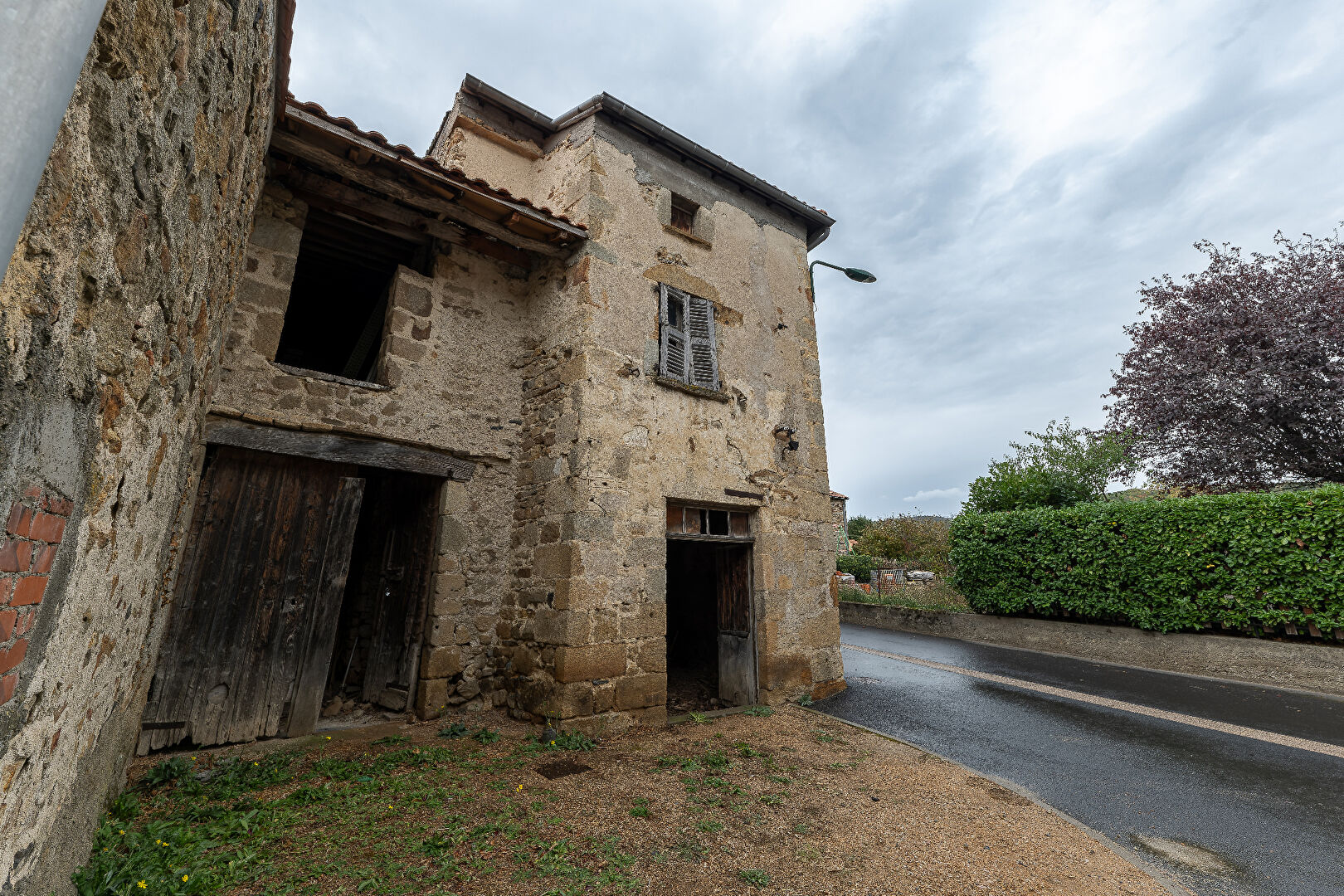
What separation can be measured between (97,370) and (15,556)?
0.56m

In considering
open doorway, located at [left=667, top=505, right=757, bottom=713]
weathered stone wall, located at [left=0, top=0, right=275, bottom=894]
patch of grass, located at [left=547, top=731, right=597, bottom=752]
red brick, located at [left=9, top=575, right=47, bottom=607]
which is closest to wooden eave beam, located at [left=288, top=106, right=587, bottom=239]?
weathered stone wall, located at [left=0, top=0, right=275, bottom=894]

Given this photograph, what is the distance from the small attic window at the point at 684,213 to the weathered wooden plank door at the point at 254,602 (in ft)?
17.4

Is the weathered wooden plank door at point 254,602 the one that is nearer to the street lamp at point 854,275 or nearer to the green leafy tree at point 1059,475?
the street lamp at point 854,275

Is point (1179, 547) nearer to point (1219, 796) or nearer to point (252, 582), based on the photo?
point (1219, 796)

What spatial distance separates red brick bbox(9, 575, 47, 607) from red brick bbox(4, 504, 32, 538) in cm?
14

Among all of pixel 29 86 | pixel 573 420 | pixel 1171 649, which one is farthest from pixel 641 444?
pixel 1171 649

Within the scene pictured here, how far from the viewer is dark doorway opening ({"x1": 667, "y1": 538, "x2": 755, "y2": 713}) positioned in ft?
23.7

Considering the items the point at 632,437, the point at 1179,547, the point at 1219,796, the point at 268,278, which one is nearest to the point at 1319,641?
the point at 1179,547

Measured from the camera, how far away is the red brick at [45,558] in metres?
1.35

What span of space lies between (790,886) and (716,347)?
569 cm

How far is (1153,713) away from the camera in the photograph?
6617mm

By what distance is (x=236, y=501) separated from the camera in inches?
192

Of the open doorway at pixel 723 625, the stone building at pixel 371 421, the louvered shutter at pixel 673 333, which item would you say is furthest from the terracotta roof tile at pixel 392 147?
the open doorway at pixel 723 625

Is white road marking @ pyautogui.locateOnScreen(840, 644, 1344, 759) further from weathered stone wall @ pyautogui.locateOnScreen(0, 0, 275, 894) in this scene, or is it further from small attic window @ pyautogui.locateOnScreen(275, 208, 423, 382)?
small attic window @ pyautogui.locateOnScreen(275, 208, 423, 382)
